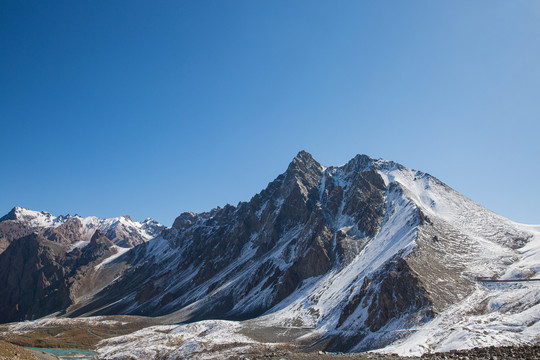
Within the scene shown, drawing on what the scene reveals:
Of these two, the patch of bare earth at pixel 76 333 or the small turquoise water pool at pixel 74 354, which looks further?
the patch of bare earth at pixel 76 333

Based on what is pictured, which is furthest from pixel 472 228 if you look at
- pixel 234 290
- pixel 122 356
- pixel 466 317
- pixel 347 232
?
pixel 122 356

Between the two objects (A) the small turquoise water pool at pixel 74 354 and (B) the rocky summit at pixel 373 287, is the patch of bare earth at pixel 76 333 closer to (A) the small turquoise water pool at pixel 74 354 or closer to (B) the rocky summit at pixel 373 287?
(A) the small turquoise water pool at pixel 74 354

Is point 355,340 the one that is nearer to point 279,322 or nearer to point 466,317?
point 466,317

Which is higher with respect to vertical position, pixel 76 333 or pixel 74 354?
pixel 76 333

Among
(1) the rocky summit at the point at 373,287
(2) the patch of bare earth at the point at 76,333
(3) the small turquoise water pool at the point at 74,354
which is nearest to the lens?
(1) the rocky summit at the point at 373,287

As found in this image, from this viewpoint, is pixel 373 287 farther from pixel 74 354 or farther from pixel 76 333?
pixel 76 333

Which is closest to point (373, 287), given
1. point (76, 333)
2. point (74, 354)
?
point (74, 354)

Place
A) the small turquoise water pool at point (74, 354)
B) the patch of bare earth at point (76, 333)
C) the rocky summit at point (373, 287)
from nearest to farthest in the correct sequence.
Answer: the rocky summit at point (373, 287)
the small turquoise water pool at point (74, 354)
the patch of bare earth at point (76, 333)

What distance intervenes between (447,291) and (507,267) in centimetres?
2546

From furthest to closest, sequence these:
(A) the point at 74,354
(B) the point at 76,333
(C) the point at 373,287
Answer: (B) the point at 76,333 < (C) the point at 373,287 < (A) the point at 74,354

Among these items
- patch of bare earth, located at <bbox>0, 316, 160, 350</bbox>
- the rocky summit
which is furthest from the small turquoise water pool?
patch of bare earth, located at <bbox>0, 316, 160, 350</bbox>

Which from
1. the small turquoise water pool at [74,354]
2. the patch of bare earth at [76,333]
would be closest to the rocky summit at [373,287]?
the small turquoise water pool at [74,354]

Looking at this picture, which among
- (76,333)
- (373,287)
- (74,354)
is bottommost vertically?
(373,287)

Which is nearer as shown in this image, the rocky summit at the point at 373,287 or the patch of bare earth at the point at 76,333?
the rocky summit at the point at 373,287
